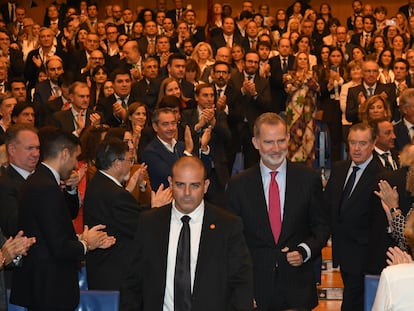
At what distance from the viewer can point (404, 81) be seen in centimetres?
1318

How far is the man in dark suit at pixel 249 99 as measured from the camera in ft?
40.7

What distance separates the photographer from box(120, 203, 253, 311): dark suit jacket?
16.5ft

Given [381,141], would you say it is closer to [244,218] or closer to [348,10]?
[244,218]

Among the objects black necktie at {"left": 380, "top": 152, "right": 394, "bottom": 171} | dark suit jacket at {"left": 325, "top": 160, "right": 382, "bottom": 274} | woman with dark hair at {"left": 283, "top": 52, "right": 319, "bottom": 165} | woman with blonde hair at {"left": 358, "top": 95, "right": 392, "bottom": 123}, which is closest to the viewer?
dark suit jacket at {"left": 325, "top": 160, "right": 382, "bottom": 274}

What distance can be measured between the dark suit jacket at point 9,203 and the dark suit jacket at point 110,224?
0.47 meters

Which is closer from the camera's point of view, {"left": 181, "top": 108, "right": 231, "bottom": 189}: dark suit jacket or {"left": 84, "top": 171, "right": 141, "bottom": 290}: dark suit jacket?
{"left": 84, "top": 171, "right": 141, "bottom": 290}: dark suit jacket

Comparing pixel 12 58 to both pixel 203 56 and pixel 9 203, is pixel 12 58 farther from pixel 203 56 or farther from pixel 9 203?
pixel 9 203

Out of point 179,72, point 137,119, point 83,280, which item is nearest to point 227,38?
point 179,72

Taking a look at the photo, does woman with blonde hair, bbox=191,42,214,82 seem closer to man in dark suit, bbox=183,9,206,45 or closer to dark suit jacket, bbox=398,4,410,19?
man in dark suit, bbox=183,9,206,45

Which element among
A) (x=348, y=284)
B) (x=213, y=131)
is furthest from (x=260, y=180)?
(x=213, y=131)

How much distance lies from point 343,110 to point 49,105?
4105 millimetres

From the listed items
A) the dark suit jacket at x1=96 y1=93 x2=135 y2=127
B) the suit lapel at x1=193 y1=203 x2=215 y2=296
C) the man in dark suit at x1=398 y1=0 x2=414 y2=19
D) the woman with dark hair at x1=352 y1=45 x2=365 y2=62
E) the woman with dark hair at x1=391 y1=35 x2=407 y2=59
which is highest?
the man in dark suit at x1=398 y1=0 x2=414 y2=19

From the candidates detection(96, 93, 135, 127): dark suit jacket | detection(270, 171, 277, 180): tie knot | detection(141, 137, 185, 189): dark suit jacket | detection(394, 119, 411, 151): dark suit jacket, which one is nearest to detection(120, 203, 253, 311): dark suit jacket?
detection(270, 171, 277, 180): tie knot

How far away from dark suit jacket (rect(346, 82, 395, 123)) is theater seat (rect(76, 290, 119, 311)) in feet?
24.7
